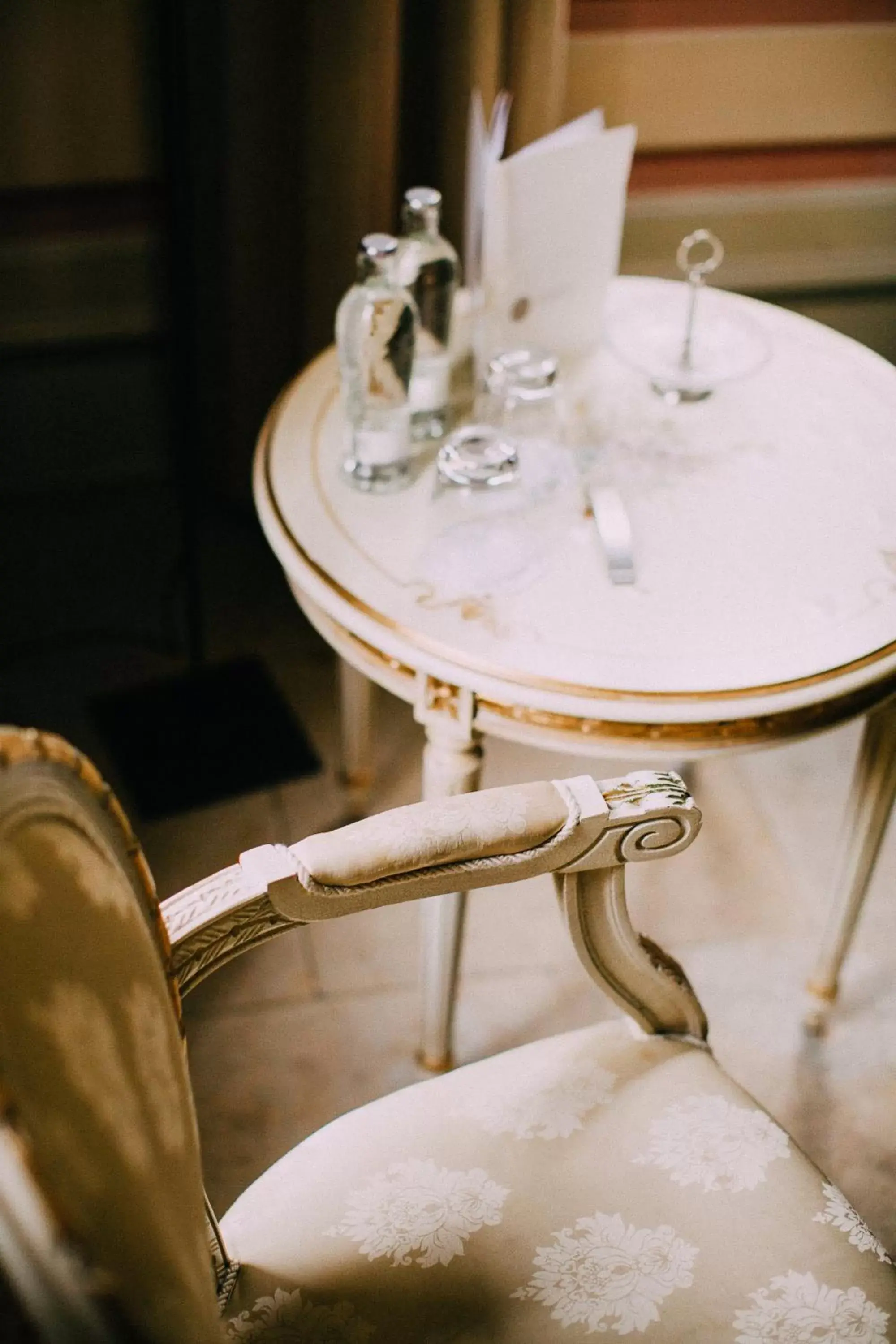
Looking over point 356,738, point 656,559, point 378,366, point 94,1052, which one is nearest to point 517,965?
point 356,738

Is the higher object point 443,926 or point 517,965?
point 443,926

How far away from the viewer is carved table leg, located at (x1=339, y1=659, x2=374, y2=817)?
1.25m

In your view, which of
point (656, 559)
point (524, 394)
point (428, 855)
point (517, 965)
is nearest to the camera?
point (428, 855)

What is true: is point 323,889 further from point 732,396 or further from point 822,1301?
point 732,396

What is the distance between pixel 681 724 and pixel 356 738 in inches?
22.9

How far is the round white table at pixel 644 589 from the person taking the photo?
772 millimetres

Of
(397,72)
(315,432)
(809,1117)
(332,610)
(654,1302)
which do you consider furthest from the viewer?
(397,72)

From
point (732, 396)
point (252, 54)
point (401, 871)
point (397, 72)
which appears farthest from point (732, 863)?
point (252, 54)

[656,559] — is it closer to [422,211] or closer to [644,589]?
[644,589]

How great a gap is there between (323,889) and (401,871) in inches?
1.5

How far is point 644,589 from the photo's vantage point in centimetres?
84

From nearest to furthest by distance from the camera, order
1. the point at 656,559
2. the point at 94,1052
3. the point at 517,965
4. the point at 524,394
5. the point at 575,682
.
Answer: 1. the point at 94,1052
2. the point at 575,682
3. the point at 656,559
4. the point at 524,394
5. the point at 517,965

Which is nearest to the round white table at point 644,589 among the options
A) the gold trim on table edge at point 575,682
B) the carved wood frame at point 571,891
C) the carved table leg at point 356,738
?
the gold trim on table edge at point 575,682

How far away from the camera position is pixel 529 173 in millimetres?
908
